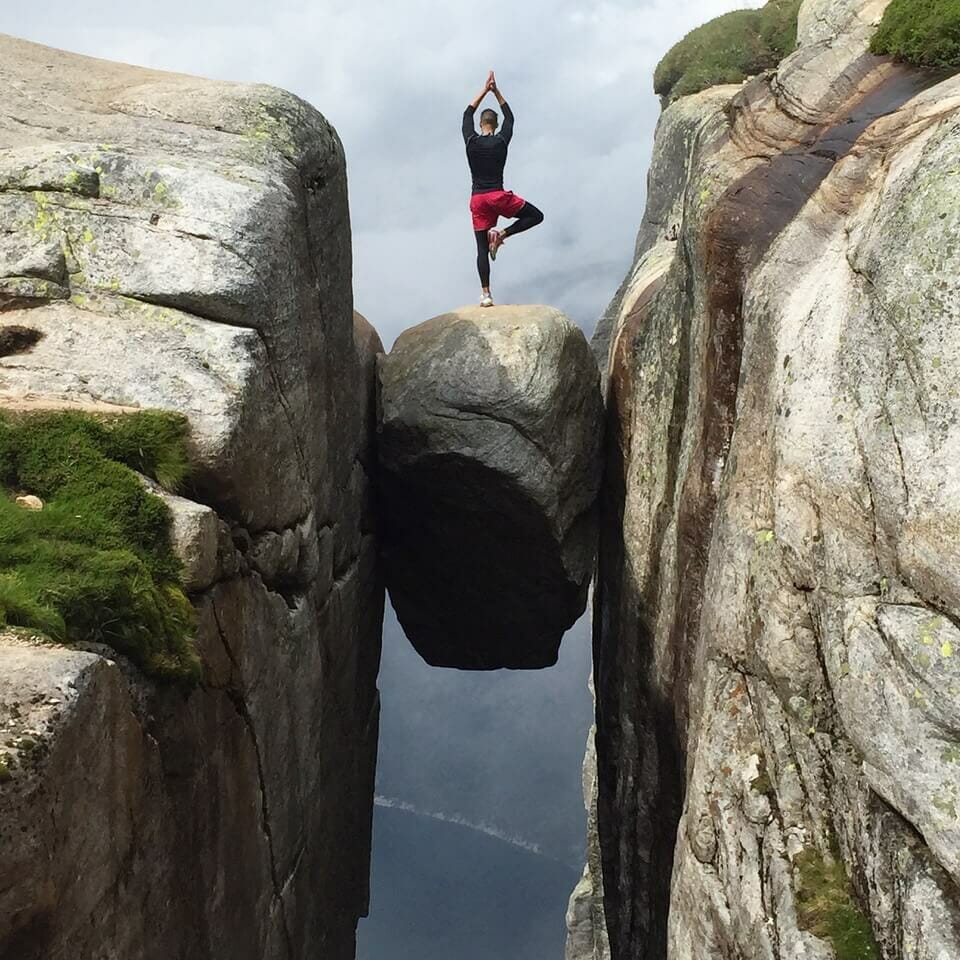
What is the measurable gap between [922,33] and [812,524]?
6.64 meters

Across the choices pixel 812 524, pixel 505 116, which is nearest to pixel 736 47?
pixel 505 116

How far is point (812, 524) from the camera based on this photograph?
373 inches

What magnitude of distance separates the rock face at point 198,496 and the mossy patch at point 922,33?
7.72 m

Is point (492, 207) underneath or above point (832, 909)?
above

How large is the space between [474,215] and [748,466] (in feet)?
31.3

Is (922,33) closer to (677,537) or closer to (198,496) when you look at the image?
(677,537)

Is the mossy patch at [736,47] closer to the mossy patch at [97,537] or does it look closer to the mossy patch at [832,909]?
Answer: the mossy patch at [97,537]

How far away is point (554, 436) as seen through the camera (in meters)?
17.6

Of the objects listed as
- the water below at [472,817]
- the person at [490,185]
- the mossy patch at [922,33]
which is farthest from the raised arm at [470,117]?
the water below at [472,817]

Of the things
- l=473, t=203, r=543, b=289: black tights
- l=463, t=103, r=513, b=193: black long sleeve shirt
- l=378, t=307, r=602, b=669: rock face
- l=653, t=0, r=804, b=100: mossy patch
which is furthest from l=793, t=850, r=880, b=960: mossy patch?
l=653, t=0, r=804, b=100: mossy patch

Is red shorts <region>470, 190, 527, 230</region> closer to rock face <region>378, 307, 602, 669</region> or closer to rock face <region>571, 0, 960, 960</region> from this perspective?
rock face <region>378, 307, 602, 669</region>

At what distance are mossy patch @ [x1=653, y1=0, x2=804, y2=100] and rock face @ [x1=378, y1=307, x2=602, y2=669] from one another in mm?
12704

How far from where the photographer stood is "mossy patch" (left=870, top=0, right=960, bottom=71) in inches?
463

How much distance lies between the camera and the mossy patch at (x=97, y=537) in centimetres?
796
